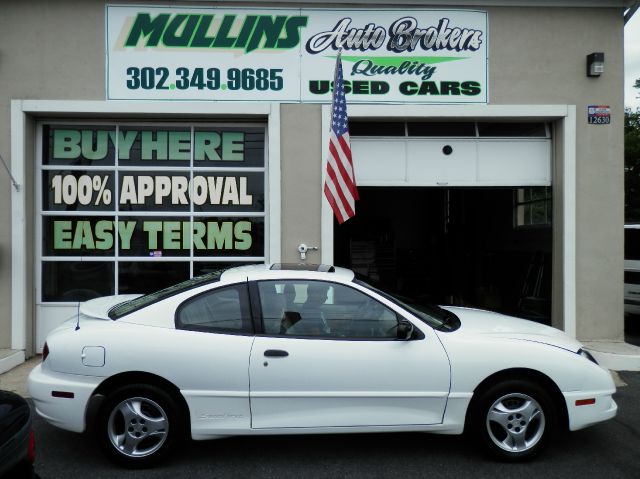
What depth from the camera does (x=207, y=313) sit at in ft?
13.7

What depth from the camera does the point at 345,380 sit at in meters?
3.98

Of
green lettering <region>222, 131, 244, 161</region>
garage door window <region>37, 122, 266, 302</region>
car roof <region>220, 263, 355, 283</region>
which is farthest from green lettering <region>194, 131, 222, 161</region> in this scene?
car roof <region>220, 263, 355, 283</region>

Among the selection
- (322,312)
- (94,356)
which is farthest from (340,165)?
(94,356)

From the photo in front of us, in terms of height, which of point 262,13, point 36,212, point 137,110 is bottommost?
point 36,212

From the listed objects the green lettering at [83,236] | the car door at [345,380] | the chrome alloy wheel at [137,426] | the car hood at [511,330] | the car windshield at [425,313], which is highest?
the green lettering at [83,236]

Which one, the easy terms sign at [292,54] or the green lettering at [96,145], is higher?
the easy terms sign at [292,54]

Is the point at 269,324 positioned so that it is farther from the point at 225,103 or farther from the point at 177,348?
the point at 225,103

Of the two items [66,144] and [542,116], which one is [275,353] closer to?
[66,144]

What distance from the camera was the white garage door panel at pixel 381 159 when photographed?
26.2ft

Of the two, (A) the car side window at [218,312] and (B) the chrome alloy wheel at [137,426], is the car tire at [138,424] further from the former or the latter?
(A) the car side window at [218,312]

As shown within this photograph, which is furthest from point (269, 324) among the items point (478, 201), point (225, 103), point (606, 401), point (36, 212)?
point (478, 201)

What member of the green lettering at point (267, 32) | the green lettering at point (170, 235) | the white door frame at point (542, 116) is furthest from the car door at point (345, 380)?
the green lettering at point (267, 32)

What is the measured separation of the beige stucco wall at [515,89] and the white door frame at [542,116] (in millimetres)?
111

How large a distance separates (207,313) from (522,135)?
6.00 m
